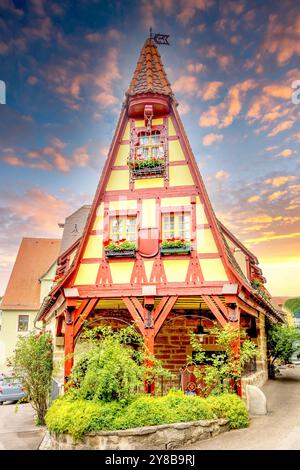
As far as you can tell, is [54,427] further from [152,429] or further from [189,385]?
[189,385]

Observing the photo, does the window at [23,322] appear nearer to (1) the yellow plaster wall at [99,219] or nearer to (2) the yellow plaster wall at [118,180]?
(1) the yellow plaster wall at [99,219]

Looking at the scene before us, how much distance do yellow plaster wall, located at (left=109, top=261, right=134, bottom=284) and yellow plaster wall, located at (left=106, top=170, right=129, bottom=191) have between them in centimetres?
216

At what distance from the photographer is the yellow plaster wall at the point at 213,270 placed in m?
12.2

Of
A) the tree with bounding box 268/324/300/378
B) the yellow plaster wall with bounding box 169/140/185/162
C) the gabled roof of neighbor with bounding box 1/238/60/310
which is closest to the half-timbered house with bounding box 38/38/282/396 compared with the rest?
the yellow plaster wall with bounding box 169/140/185/162

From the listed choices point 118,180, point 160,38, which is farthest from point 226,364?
point 160,38

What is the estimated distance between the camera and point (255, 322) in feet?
57.0

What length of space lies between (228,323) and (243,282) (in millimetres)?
1104

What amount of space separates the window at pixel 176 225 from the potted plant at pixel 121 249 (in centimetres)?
94

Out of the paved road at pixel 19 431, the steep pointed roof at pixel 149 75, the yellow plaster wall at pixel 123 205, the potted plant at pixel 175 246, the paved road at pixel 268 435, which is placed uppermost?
the steep pointed roof at pixel 149 75

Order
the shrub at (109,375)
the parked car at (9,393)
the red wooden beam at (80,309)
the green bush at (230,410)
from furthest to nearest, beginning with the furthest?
the parked car at (9,393) → the red wooden beam at (80,309) → the green bush at (230,410) → the shrub at (109,375)

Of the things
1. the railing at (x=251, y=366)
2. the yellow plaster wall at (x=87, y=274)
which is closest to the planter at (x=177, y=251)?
the yellow plaster wall at (x=87, y=274)

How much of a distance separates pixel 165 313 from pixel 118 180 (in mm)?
3957

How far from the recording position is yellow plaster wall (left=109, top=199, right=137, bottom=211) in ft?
43.3

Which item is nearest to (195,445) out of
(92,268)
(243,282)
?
(243,282)
